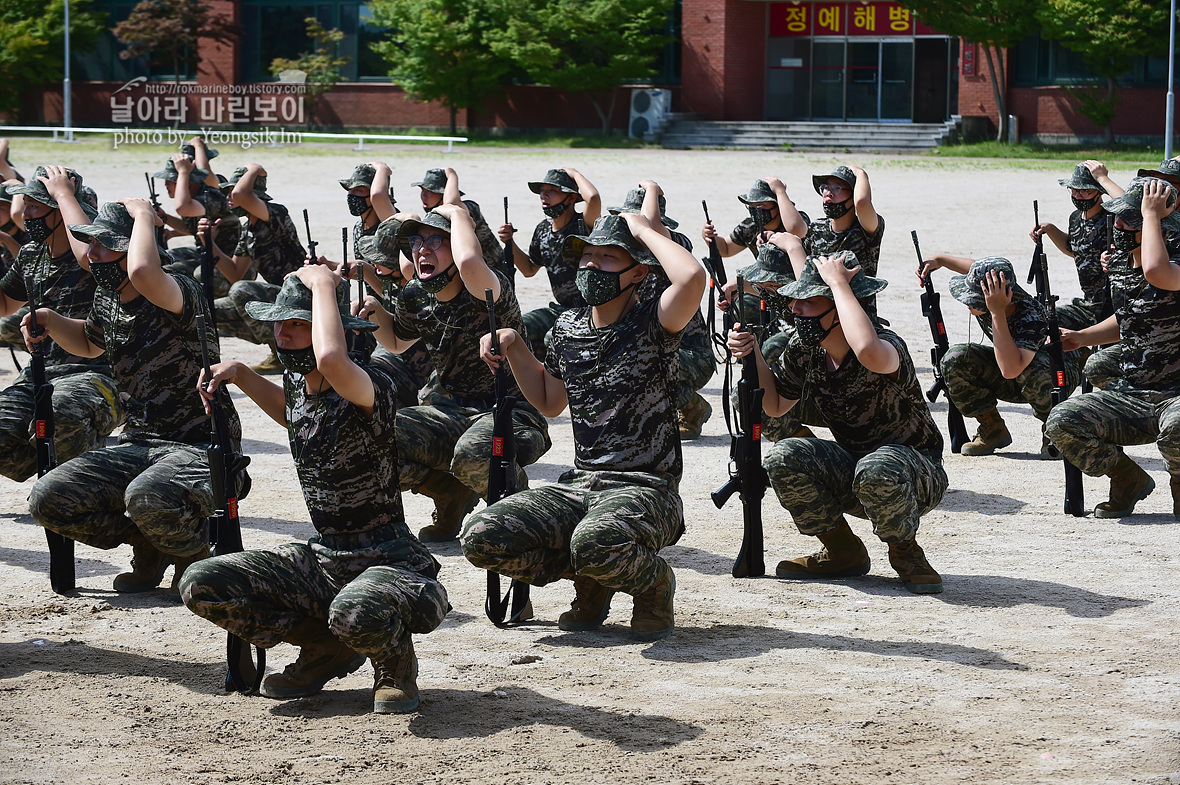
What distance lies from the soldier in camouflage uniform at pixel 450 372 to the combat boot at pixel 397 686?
2.01 meters

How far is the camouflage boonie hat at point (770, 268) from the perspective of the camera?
31.0ft

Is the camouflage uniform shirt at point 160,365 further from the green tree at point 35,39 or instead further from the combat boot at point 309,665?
the green tree at point 35,39

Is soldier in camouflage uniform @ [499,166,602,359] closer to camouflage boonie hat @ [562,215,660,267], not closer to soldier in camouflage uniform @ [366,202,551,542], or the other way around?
soldier in camouflage uniform @ [366,202,551,542]

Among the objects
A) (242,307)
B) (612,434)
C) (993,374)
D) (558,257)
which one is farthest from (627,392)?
(242,307)

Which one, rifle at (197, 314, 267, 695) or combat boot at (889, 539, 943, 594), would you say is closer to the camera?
rifle at (197, 314, 267, 695)

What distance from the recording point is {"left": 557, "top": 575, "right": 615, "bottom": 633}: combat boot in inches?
287

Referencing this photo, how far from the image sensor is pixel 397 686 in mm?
6109

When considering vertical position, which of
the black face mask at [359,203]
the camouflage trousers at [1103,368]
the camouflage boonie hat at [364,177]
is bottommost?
the camouflage trousers at [1103,368]

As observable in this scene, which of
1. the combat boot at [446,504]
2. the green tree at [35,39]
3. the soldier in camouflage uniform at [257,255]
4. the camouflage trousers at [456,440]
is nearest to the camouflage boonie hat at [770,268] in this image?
the camouflage trousers at [456,440]

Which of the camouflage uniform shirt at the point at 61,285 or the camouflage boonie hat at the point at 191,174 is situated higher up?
the camouflage boonie hat at the point at 191,174

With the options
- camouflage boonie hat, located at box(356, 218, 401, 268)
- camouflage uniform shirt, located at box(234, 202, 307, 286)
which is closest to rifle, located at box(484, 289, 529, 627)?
camouflage boonie hat, located at box(356, 218, 401, 268)

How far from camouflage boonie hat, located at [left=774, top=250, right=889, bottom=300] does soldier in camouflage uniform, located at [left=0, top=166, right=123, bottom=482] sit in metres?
4.15

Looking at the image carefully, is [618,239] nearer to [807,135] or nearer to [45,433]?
[45,433]

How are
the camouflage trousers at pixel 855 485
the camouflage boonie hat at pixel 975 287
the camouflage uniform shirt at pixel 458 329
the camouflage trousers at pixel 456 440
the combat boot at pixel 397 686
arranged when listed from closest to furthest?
the combat boot at pixel 397 686
the camouflage trousers at pixel 855 485
the camouflage trousers at pixel 456 440
the camouflage uniform shirt at pixel 458 329
the camouflage boonie hat at pixel 975 287
